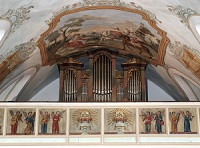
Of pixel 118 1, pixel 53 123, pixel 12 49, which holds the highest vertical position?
pixel 118 1

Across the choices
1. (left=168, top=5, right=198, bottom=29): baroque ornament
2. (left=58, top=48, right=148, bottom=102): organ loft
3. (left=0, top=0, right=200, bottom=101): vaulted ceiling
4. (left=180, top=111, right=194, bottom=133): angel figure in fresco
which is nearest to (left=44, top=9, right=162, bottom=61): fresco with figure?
(left=0, top=0, right=200, bottom=101): vaulted ceiling

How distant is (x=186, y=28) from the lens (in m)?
13.4

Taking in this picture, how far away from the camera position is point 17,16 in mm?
12906

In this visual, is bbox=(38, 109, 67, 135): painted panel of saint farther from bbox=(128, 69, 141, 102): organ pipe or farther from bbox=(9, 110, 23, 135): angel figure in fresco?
bbox=(128, 69, 141, 102): organ pipe

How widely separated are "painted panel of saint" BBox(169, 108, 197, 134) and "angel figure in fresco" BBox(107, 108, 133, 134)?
3.67ft

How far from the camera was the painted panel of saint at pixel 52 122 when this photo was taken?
13.5 meters

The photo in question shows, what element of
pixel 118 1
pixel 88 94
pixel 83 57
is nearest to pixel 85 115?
pixel 88 94

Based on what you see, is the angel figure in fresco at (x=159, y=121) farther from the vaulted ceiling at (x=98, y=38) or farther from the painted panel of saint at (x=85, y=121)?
the vaulted ceiling at (x=98, y=38)

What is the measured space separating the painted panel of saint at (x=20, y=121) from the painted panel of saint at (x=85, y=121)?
1.08 metres

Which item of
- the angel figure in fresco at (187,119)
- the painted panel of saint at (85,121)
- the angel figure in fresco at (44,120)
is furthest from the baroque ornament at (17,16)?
the angel figure in fresco at (187,119)

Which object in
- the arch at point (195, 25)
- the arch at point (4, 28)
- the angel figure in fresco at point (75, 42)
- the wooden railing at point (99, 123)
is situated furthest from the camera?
the angel figure in fresco at point (75, 42)

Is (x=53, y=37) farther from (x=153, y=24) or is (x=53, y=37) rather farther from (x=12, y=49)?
(x=153, y=24)

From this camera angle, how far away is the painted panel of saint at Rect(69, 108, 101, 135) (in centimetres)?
1352

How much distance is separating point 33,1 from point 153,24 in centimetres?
367
